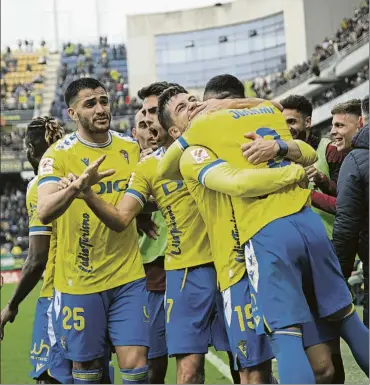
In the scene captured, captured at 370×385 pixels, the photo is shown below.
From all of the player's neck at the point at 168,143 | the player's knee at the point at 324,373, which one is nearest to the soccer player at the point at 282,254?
the player's knee at the point at 324,373

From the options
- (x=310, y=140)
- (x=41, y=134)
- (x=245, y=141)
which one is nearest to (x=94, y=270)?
(x=41, y=134)

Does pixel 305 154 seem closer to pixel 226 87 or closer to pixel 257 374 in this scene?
pixel 226 87

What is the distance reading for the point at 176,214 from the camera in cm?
484

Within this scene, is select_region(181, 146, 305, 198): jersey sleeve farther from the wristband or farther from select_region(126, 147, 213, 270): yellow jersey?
select_region(126, 147, 213, 270): yellow jersey

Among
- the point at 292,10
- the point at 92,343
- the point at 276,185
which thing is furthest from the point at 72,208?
the point at 292,10

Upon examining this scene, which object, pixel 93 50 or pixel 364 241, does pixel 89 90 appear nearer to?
pixel 364 241

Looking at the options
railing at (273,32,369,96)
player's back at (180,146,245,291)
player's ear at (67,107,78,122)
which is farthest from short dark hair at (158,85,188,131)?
railing at (273,32,369,96)

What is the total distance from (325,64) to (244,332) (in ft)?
91.0

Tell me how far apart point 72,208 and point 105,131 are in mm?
494

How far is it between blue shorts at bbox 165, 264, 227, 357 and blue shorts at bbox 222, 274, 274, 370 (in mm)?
472

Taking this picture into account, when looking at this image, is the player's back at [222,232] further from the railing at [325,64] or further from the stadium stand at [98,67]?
the stadium stand at [98,67]

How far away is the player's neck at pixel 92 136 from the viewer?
4.91 m

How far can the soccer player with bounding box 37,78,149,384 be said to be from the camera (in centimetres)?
470

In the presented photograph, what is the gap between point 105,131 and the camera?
4859 millimetres
